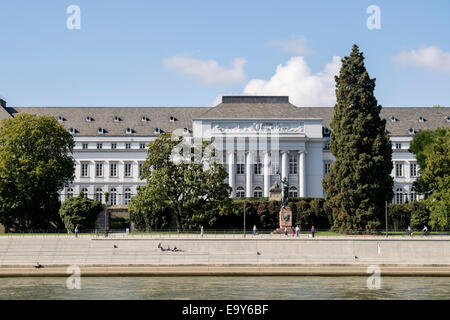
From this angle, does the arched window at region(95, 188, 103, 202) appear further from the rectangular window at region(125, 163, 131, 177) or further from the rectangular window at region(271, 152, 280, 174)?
the rectangular window at region(271, 152, 280, 174)

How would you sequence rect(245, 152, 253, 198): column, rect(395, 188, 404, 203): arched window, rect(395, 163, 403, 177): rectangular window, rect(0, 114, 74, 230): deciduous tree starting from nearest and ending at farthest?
rect(0, 114, 74, 230): deciduous tree → rect(245, 152, 253, 198): column → rect(395, 188, 404, 203): arched window → rect(395, 163, 403, 177): rectangular window

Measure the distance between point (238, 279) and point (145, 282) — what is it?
6931 mm

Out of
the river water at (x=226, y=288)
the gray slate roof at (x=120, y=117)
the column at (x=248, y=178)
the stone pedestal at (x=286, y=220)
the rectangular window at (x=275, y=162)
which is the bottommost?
the river water at (x=226, y=288)

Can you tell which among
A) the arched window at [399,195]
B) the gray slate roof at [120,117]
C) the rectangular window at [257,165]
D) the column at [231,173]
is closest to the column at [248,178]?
the rectangular window at [257,165]

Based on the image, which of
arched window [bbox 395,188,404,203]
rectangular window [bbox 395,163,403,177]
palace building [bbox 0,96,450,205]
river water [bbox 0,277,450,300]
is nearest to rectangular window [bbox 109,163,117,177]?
palace building [bbox 0,96,450,205]

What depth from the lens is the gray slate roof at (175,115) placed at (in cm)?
10256

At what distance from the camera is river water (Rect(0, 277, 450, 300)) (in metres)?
34.3

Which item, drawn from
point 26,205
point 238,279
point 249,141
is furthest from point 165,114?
point 238,279

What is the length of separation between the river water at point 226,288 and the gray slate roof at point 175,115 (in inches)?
2387

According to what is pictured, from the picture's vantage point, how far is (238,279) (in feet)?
143

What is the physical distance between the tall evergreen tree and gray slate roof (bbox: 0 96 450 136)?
38.6 metres

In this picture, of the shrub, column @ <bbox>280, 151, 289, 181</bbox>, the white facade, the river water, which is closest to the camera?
the river water

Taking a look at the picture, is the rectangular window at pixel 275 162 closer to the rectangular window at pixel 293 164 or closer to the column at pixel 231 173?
the rectangular window at pixel 293 164
